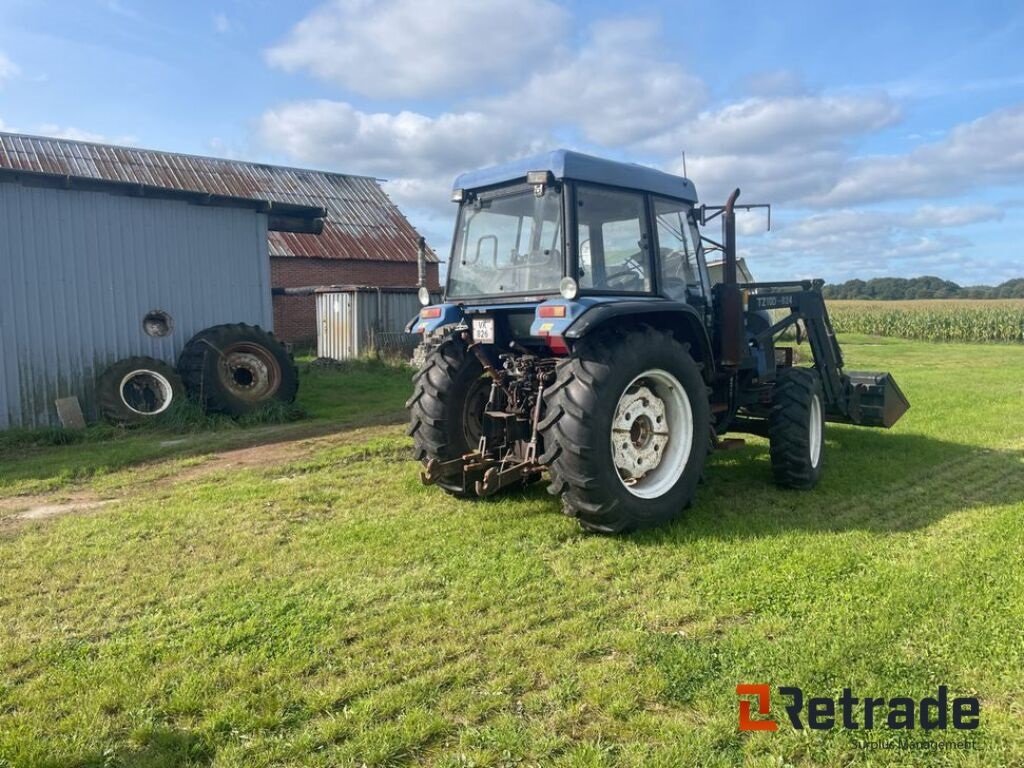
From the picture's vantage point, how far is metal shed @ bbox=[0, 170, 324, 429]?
378 inches

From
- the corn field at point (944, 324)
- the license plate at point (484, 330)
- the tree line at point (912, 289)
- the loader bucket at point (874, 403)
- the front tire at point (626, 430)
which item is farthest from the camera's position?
the tree line at point (912, 289)

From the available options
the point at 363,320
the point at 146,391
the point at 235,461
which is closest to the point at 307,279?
the point at 363,320

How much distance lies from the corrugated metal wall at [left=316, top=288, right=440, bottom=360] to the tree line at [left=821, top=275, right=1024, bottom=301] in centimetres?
6064

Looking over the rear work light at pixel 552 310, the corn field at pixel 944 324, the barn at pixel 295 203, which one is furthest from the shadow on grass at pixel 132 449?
the corn field at pixel 944 324

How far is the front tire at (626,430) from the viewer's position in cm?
460

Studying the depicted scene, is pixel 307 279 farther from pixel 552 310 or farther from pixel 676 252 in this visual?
pixel 552 310

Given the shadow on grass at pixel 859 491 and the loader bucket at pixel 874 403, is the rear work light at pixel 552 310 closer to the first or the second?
the shadow on grass at pixel 859 491

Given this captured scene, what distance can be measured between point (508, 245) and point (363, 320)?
38.3 feet

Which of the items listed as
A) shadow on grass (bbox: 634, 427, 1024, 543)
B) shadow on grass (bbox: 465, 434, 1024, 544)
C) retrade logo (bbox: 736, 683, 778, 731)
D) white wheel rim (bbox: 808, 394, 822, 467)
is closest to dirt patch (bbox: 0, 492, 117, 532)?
shadow on grass (bbox: 465, 434, 1024, 544)

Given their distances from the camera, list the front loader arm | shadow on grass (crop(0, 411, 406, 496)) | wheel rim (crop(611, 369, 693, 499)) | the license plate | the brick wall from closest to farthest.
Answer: wheel rim (crop(611, 369, 693, 499)) → the license plate → shadow on grass (crop(0, 411, 406, 496)) → the front loader arm → the brick wall

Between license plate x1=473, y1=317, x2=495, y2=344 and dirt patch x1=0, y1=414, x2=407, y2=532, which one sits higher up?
license plate x1=473, y1=317, x2=495, y2=344

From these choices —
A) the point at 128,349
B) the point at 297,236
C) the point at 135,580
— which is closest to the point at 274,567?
the point at 135,580

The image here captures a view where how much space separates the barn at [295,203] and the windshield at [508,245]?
13.8 meters

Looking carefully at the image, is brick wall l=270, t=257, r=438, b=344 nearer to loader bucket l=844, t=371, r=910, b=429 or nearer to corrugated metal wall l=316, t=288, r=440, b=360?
corrugated metal wall l=316, t=288, r=440, b=360
